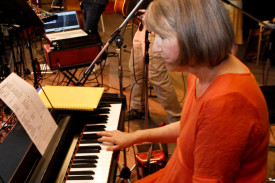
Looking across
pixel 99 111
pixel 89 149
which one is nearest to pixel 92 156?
pixel 89 149

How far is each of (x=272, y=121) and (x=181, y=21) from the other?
157 centimetres

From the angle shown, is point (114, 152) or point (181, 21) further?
point (114, 152)

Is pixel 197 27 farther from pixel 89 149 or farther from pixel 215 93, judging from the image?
pixel 89 149

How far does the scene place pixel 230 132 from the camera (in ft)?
2.84

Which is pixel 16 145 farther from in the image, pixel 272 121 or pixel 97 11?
pixel 97 11

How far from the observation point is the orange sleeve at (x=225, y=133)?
0.87 metres

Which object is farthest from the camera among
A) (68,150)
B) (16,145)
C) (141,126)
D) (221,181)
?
(141,126)

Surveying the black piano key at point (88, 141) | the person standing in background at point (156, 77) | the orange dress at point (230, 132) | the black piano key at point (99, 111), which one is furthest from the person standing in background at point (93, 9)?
the orange dress at point (230, 132)

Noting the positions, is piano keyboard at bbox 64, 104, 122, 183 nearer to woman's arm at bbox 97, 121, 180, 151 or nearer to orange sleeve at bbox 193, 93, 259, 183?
woman's arm at bbox 97, 121, 180, 151

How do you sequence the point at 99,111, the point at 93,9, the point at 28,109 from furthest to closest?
the point at 93,9
the point at 99,111
the point at 28,109

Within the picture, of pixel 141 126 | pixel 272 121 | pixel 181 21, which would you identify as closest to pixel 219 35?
pixel 181 21

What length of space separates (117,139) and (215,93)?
0.67 m

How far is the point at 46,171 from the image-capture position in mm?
1145

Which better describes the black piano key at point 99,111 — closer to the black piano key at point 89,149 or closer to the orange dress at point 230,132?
the black piano key at point 89,149
